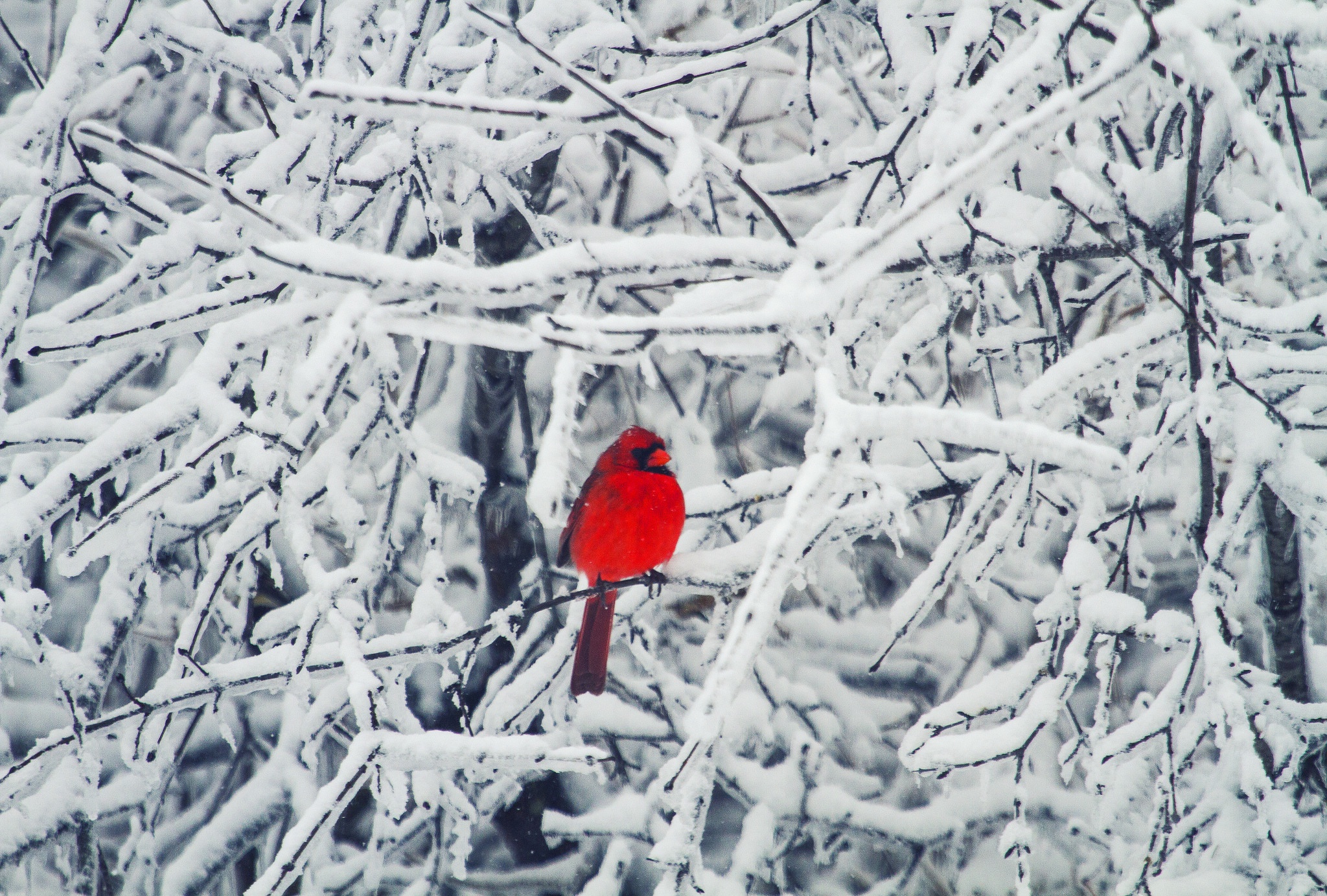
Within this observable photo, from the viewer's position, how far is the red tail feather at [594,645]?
10.1ft

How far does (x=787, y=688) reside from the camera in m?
4.22

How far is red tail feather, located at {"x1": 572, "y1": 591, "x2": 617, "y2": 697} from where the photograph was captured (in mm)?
3074

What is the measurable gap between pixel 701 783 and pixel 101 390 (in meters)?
2.51

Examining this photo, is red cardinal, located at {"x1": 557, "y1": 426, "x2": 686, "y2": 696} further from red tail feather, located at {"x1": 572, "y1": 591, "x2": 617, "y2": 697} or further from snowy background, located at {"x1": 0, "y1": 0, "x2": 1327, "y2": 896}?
snowy background, located at {"x1": 0, "y1": 0, "x2": 1327, "y2": 896}

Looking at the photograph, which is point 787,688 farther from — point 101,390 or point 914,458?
point 101,390

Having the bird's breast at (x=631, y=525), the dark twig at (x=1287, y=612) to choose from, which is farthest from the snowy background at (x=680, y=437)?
the bird's breast at (x=631, y=525)

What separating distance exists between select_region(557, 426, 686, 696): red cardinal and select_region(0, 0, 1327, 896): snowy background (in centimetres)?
15

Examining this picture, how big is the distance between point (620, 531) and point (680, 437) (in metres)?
1.50

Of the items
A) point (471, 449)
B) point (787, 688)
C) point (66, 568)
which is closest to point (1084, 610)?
point (787, 688)

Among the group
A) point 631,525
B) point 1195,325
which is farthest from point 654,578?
point 1195,325

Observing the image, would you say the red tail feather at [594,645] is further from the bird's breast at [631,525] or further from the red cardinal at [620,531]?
the bird's breast at [631,525]

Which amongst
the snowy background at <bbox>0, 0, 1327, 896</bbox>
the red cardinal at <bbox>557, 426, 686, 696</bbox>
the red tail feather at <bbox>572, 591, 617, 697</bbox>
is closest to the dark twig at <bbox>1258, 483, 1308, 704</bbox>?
the snowy background at <bbox>0, 0, 1327, 896</bbox>

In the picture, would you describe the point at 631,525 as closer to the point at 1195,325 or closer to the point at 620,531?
the point at 620,531

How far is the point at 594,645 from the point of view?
3074 mm
